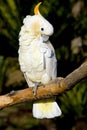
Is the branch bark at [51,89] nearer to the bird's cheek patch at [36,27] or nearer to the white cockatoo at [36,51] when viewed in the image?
the white cockatoo at [36,51]

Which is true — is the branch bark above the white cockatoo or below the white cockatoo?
below

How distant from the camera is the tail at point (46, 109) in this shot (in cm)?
173

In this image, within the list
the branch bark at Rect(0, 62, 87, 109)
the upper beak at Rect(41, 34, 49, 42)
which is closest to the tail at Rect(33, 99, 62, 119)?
the branch bark at Rect(0, 62, 87, 109)

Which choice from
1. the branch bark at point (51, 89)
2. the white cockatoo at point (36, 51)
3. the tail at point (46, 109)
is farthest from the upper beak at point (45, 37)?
the tail at point (46, 109)

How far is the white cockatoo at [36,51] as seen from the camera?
5.20ft

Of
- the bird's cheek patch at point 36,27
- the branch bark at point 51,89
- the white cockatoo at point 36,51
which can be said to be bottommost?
the branch bark at point 51,89

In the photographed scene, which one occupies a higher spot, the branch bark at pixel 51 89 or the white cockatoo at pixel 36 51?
the white cockatoo at pixel 36 51

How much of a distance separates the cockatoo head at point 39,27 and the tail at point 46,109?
248 millimetres

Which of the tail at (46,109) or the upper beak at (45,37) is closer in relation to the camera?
the upper beak at (45,37)

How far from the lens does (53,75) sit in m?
1.66

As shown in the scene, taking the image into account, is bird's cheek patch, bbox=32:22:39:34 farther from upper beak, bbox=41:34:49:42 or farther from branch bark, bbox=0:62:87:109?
branch bark, bbox=0:62:87:109

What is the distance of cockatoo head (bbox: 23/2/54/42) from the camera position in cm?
155

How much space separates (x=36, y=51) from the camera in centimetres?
162

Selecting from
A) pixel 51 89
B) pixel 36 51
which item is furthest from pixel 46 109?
pixel 36 51
